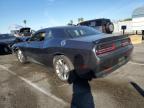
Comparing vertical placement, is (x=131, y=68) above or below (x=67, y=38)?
below

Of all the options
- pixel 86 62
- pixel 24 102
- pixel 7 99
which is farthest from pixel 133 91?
pixel 7 99

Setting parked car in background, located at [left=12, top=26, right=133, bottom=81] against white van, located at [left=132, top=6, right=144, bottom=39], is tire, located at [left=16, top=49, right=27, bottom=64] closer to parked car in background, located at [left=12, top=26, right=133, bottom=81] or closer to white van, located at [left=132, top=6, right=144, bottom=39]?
parked car in background, located at [left=12, top=26, right=133, bottom=81]

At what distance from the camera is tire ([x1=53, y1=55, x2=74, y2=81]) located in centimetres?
521

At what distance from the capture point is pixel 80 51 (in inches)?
188

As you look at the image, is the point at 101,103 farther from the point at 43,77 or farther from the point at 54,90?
the point at 43,77

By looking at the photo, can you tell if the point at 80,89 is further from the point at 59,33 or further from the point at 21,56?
the point at 21,56

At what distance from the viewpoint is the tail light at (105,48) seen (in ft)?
15.0

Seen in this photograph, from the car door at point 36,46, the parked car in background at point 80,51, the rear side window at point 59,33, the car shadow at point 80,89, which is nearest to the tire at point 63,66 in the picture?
the parked car in background at point 80,51

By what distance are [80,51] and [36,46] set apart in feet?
7.47

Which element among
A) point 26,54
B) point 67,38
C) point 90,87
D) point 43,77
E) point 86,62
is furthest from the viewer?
point 26,54

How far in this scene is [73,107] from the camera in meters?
3.92

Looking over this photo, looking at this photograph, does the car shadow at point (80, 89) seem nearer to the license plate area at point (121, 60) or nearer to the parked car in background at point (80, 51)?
the parked car in background at point (80, 51)

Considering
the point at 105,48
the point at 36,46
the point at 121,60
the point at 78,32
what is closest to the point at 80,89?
the point at 105,48

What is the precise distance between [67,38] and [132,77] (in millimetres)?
2101
